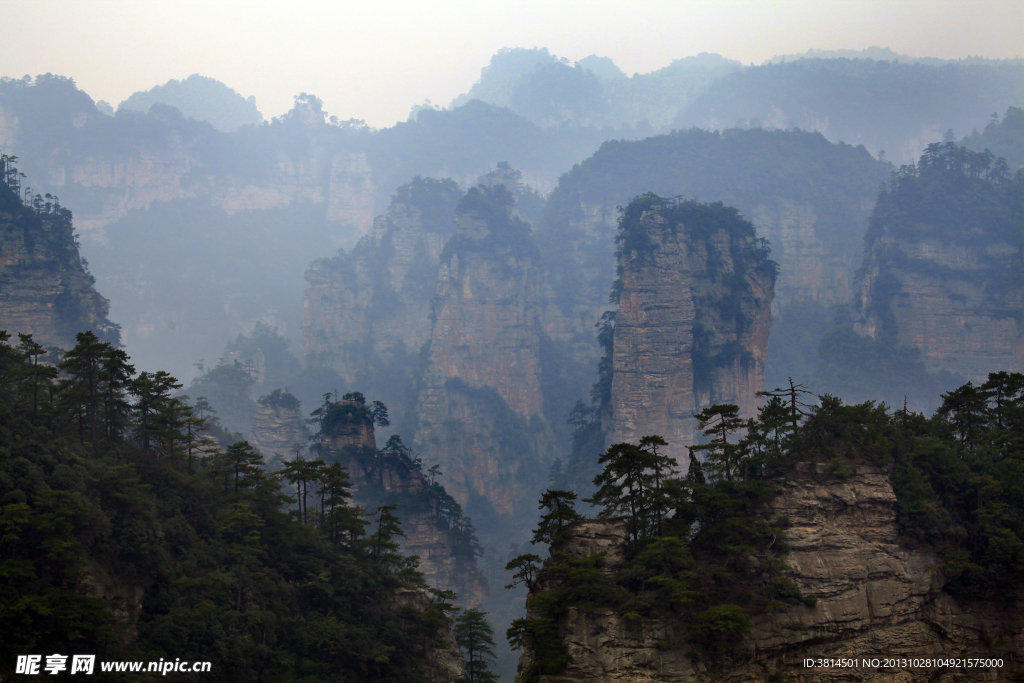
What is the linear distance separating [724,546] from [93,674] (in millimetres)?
16303

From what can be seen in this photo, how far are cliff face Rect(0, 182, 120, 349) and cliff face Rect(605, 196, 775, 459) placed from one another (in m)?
34.1

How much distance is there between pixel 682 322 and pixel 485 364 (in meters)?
21.7

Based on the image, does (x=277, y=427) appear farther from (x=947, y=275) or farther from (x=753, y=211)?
(x=947, y=275)

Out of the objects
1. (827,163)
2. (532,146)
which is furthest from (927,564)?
(532,146)

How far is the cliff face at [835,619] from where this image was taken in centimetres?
2070

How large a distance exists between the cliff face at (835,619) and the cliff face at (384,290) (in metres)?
61.0

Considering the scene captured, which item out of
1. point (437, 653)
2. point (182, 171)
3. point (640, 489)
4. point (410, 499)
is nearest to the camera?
point (640, 489)

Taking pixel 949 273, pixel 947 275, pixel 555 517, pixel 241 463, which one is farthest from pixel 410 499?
pixel 949 273

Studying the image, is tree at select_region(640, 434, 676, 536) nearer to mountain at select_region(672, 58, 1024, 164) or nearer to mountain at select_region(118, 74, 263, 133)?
mountain at select_region(672, 58, 1024, 164)

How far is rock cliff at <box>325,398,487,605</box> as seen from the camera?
4691 cm

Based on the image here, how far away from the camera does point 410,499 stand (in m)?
47.2

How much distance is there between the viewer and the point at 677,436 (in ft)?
165

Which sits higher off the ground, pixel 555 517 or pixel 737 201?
pixel 737 201

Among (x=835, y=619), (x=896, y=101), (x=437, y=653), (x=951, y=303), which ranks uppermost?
(x=896, y=101)
